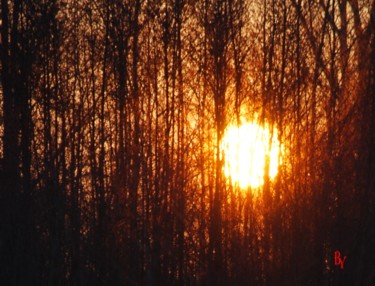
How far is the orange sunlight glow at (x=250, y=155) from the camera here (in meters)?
12.1

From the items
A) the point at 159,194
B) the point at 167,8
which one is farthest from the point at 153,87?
the point at 159,194

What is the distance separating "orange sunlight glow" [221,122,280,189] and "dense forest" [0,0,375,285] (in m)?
0.13

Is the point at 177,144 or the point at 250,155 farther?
the point at 177,144

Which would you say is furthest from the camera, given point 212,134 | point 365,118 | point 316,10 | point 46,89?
point 212,134

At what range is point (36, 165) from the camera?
12.5 m

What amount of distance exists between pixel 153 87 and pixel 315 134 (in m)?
2.89

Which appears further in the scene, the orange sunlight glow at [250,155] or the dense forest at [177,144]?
the orange sunlight glow at [250,155]

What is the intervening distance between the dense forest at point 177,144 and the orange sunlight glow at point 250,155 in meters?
0.13

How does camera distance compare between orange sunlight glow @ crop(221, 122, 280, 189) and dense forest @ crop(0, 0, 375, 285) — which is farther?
orange sunlight glow @ crop(221, 122, 280, 189)

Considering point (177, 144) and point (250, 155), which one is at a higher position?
point (177, 144)

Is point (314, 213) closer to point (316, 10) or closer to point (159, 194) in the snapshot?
point (159, 194)

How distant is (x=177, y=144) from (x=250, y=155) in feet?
7.89

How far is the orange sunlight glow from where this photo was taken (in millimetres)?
12148

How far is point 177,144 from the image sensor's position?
1473cm
